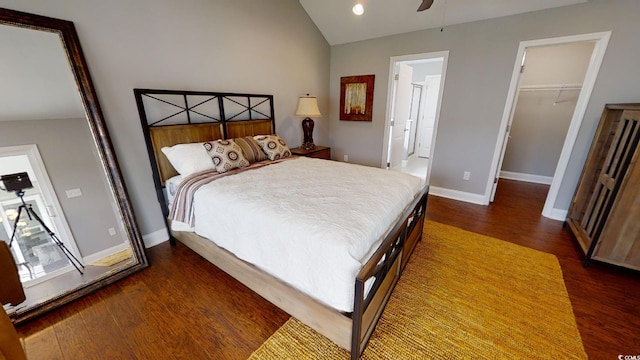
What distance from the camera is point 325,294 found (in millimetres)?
1236

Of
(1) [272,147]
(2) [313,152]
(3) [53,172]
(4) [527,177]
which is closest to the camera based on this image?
(3) [53,172]

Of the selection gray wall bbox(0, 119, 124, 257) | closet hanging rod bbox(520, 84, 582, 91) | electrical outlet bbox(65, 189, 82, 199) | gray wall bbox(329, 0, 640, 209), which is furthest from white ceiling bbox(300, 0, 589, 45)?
electrical outlet bbox(65, 189, 82, 199)

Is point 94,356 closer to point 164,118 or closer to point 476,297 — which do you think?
point 164,118

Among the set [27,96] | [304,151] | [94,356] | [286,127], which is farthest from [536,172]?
[27,96]

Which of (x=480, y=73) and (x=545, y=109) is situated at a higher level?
(x=480, y=73)

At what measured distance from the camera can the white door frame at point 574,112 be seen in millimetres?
2455

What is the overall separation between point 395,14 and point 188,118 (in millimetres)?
3030

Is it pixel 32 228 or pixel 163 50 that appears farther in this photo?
pixel 163 50

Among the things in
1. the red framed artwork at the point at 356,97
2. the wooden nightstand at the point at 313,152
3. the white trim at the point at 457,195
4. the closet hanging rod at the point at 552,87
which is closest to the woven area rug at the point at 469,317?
the white trim at the point at 457,195

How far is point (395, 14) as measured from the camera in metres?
3.24

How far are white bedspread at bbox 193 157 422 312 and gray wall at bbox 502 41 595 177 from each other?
379 cm

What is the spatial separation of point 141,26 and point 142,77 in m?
0.43

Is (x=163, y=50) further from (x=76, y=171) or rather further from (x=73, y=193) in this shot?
(x=73, y=193)

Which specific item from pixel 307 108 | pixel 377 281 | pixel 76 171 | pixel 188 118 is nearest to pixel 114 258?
pixel 76 171
